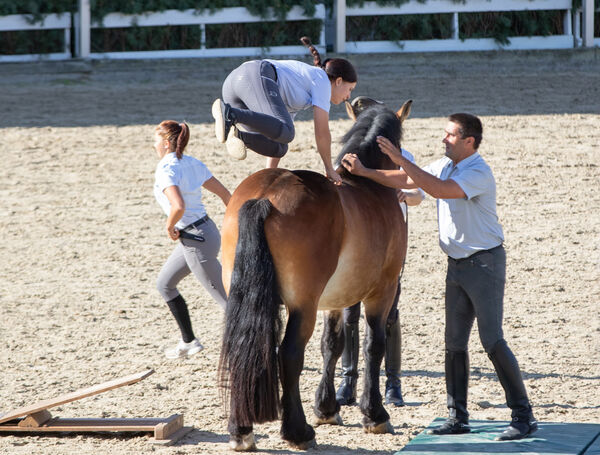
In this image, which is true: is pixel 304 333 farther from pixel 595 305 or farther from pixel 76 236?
pixel 76 236

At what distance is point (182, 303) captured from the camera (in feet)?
22.3

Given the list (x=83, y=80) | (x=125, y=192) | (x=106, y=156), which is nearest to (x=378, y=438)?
(x=125, y=192)

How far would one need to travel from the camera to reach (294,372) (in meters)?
4.89

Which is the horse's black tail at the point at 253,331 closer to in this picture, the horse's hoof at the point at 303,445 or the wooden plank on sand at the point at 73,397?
the horse's hoof at the point at 303,445

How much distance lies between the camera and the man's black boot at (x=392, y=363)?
5.92m

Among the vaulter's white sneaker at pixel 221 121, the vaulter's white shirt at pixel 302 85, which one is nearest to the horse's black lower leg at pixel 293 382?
the vaulter's white sneaker at pixel 221 121

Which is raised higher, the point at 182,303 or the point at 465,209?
the point at 465,209

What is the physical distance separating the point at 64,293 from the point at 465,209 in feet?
15.4

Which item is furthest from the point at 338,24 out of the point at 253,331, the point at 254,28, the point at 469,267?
the point at 253,331

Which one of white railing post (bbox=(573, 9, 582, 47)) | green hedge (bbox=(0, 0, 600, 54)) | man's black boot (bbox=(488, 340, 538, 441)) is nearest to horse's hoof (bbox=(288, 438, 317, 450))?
man's black boot (bbox=(488, 340, 538, 441))

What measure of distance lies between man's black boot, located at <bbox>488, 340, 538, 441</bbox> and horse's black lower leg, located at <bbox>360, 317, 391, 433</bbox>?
728mm

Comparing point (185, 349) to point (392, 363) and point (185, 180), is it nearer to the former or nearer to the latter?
point (185, 180)

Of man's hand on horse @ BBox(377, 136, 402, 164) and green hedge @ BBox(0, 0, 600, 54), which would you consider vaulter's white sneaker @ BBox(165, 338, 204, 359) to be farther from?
green hedge @ BBox(0, 0, 600, 54)

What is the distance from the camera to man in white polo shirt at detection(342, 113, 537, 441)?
196 inches
